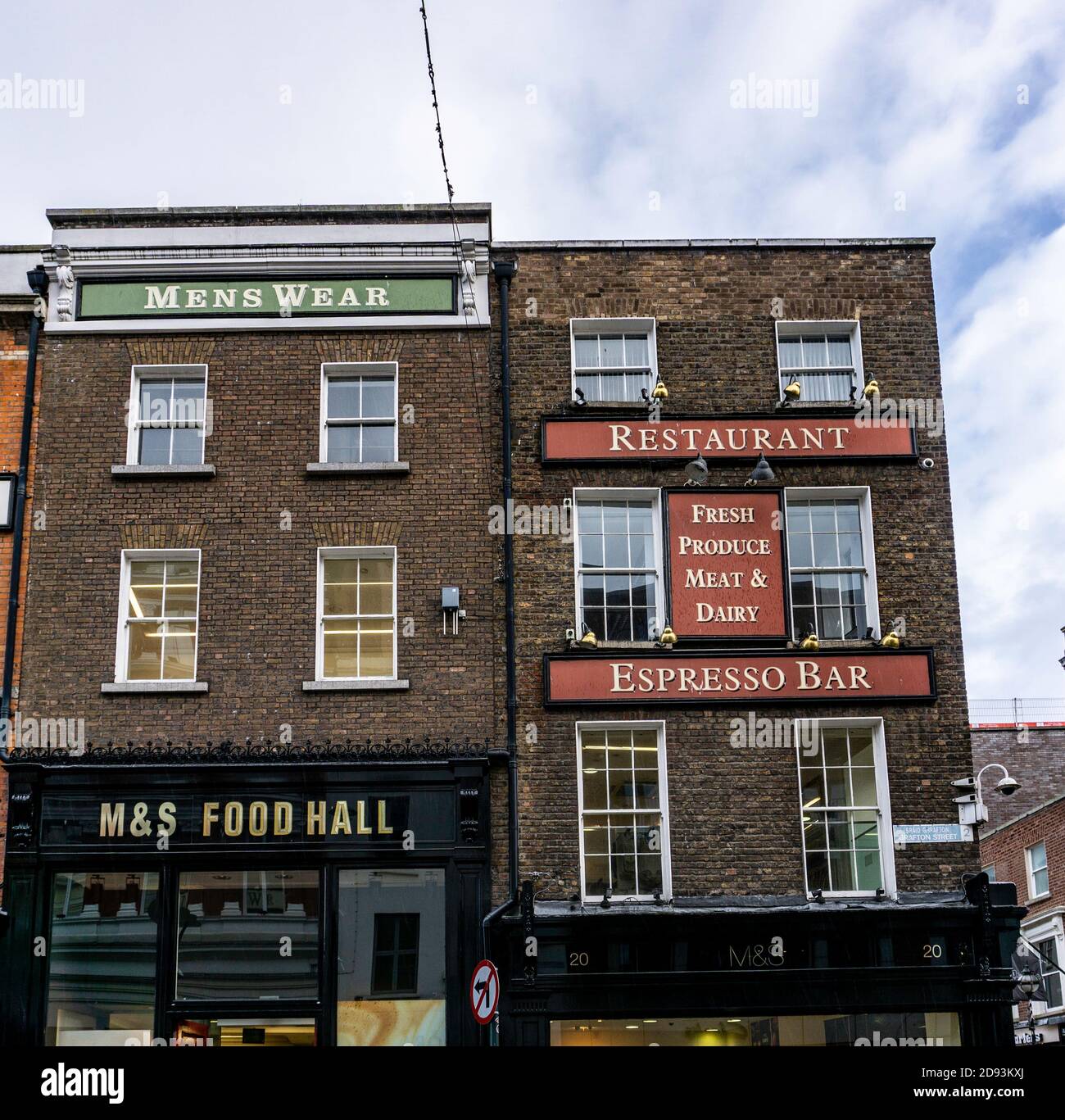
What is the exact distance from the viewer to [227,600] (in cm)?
1684

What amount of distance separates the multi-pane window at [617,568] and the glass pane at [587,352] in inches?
79.6

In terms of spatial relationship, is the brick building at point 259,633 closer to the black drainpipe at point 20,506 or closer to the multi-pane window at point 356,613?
the multi-pane window at point 356,613

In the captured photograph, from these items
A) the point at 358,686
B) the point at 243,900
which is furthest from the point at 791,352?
the point at 243,900

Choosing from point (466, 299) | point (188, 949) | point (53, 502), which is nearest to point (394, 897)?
point (188, 949)

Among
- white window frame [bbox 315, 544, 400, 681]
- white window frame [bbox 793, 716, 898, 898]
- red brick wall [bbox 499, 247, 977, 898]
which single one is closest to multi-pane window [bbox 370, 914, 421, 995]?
red brick wall [bbox 499, 247, 977, 898]

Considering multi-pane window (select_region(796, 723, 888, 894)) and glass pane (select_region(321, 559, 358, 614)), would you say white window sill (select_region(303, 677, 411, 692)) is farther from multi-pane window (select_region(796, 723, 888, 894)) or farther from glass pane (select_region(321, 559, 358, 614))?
multi-pane window (select_region(796, 723, 888, 894))

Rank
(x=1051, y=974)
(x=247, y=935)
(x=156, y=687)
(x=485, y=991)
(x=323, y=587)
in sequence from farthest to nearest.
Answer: (x=1051, y=974) → (x=323, y=587) → (x=156, y=687) → (x=247, y=935) → (x=485, y=991)

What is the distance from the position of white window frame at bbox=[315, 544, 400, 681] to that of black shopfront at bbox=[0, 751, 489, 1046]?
47.8 inches

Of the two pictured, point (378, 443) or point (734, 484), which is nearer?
point (734, 484)

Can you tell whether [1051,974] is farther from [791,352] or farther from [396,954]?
[396,954]

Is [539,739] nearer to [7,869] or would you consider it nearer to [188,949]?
[188,949]

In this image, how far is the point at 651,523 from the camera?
17.4 m

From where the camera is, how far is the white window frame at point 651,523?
55.6 feet

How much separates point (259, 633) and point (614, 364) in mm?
6171
